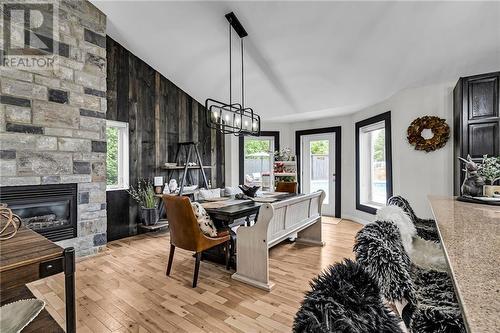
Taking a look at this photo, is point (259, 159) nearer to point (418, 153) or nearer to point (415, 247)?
point (418, 153)

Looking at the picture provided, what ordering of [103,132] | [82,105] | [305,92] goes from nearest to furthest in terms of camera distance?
[82,105] → [103,132] → [305,92]

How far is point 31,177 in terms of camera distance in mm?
2713

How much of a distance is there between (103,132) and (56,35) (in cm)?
120

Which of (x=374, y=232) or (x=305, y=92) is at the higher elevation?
(x=305, y=92)

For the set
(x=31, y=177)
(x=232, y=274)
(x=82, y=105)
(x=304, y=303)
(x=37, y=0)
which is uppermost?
(x=37, y=0)

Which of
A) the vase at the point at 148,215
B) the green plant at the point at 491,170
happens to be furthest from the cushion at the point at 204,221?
the green plant at the point at 491,170

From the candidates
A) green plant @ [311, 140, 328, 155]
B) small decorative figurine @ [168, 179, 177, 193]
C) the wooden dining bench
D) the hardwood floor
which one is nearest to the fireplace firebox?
the hardwood floor

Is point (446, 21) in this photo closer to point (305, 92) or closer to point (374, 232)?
point (305, 92)

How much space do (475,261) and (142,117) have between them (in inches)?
175

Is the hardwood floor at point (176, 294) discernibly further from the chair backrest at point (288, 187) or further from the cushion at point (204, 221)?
the chair backrest at point (288, 187)

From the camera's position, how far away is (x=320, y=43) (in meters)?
3.12

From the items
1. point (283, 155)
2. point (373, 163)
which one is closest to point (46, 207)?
point (283, 155)

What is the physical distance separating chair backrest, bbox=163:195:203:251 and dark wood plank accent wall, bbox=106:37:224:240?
189cm

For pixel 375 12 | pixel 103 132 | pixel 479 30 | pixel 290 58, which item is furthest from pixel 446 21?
pixel 103 132
